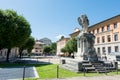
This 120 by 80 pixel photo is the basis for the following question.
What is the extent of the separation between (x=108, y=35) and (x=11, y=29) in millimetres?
30182

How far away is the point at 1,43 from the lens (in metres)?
30.3

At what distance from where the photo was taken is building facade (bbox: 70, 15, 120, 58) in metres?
45.1

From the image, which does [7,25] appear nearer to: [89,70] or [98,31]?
[89,70]

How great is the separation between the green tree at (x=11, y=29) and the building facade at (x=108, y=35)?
2512 centimetres

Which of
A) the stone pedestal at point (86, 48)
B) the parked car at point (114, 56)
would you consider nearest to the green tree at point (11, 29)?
the stone pedestal at point (86, 48)

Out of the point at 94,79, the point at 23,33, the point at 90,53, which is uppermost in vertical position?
the point at 23,33

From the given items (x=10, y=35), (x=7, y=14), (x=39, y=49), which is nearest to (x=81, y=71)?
(x=10, y=35)

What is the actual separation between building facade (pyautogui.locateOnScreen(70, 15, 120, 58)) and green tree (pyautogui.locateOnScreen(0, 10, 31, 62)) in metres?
25.1

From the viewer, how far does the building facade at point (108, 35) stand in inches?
1777

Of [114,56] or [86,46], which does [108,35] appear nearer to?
[114,56]

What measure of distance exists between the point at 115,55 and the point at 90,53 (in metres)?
26.1

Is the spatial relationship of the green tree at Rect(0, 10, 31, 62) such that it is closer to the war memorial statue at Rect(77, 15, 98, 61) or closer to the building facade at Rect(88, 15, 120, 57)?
the war memorial statue at Rect(77, 15, 98, 61)

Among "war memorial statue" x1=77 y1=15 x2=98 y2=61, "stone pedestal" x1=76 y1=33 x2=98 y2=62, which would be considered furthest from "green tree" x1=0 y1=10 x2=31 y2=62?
"stone pedestal" x1=76 y1=33 x2=98 y2=62

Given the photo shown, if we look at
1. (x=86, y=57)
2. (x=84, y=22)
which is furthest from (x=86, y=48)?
(x=84, y=22)
